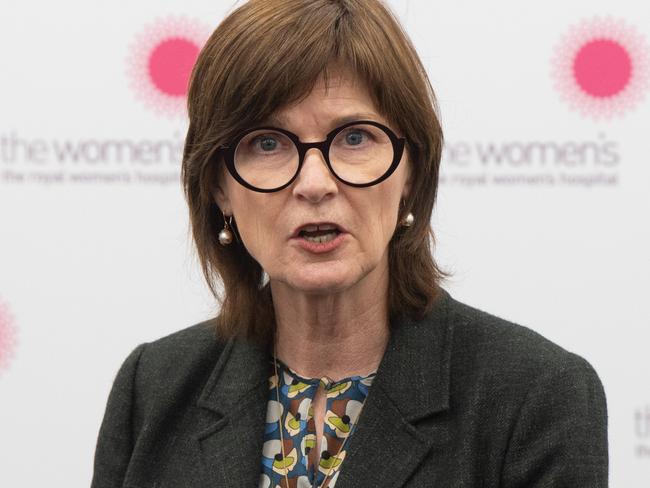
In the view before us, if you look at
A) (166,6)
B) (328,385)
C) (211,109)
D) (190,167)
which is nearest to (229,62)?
(211,109)

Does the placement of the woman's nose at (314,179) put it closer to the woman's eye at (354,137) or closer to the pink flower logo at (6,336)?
the woman's eye at (354,137)

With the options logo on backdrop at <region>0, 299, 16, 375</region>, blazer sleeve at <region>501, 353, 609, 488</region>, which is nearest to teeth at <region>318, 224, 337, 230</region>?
blazer sleeve at <region>501, 353, 609, 488</region>

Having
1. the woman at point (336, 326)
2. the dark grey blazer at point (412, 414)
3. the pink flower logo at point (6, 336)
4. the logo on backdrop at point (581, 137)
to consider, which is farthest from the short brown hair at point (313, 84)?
the pink flower logo at point (6, 336)

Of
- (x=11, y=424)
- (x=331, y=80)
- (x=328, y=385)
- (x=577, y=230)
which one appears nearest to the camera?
(x=331, y=80)

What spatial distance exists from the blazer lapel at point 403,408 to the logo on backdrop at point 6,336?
5.03ft

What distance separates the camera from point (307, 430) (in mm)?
1761

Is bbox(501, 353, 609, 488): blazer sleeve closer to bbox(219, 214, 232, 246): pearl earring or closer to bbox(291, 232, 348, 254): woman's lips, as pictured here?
bbox(291, 232, 348, 254): woman's lips

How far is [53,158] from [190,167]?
4.17 ft

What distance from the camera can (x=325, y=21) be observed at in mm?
1639

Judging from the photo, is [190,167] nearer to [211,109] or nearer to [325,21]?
[211,109]

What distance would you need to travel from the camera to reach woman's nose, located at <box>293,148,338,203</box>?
1602 mm

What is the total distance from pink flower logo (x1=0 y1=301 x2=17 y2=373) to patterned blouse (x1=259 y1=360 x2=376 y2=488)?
138 centimetres

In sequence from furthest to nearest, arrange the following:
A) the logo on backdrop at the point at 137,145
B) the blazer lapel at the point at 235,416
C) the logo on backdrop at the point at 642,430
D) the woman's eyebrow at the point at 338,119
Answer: the logo on backdrop at the point at 137,145, the logo on backdrop at the point at 642,430, the blazer lapel at the point at 235,416, the woman's eyebrow at the point at 338,119

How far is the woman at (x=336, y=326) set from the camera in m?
1.61
